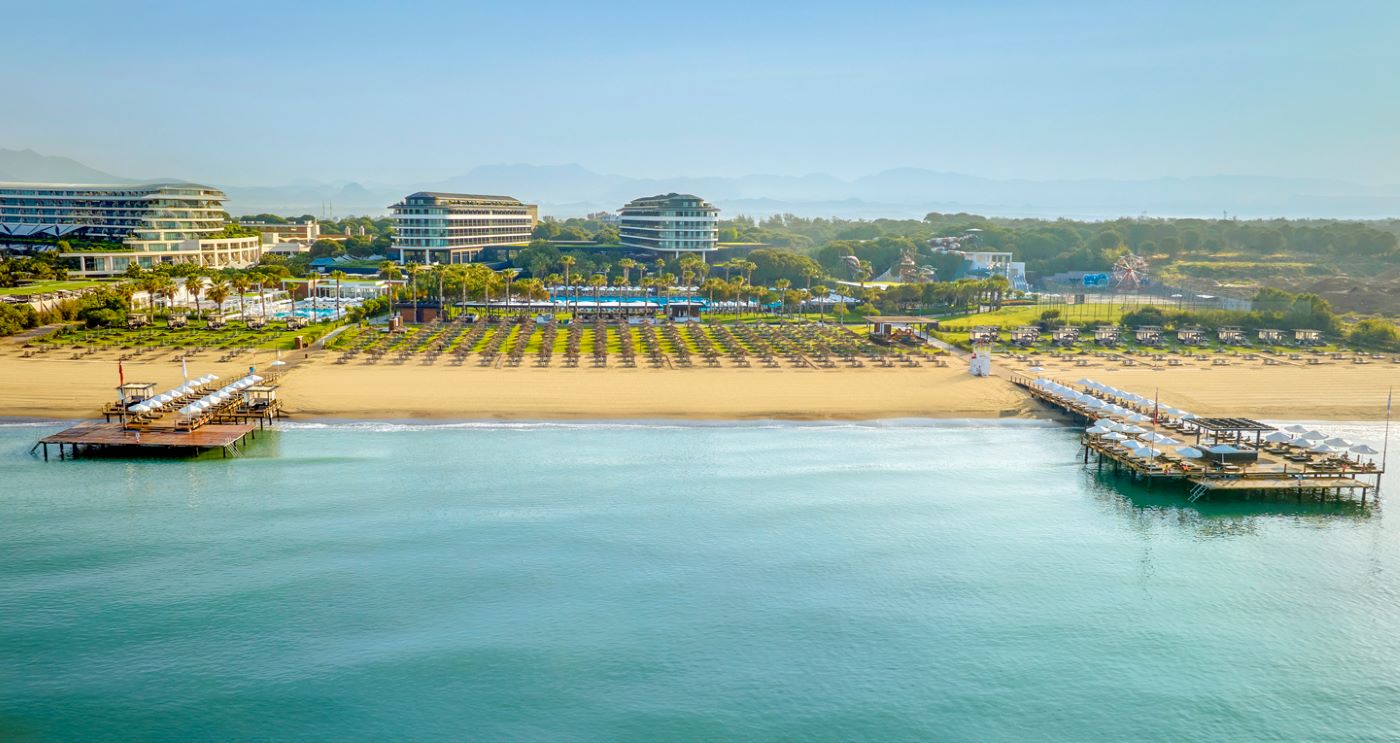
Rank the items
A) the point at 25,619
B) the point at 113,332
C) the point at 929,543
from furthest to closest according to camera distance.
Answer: the point at 113,332
the point at 929,543
the point at 25,619

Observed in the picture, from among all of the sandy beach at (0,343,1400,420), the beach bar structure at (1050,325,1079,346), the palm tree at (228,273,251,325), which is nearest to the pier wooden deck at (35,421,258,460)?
the sandy beach at (0,343,1400,420)

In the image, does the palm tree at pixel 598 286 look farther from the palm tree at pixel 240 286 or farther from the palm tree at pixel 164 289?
the palm tree at pixel 164 289

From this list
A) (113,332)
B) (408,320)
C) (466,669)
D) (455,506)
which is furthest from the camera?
(408,320)

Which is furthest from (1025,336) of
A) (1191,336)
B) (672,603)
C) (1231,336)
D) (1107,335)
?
(672,603)

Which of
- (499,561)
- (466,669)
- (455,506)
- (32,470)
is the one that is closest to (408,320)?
(32,470)

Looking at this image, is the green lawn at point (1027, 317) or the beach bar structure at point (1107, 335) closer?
the beach bar structure at point (1107, 335)

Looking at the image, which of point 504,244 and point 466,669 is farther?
point 504,244

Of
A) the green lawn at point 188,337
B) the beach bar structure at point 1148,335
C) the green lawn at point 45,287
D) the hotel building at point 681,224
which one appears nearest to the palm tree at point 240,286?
the green lawn at point 188,337

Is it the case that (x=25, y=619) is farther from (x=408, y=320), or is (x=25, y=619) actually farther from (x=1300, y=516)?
(x=408, y=320)
